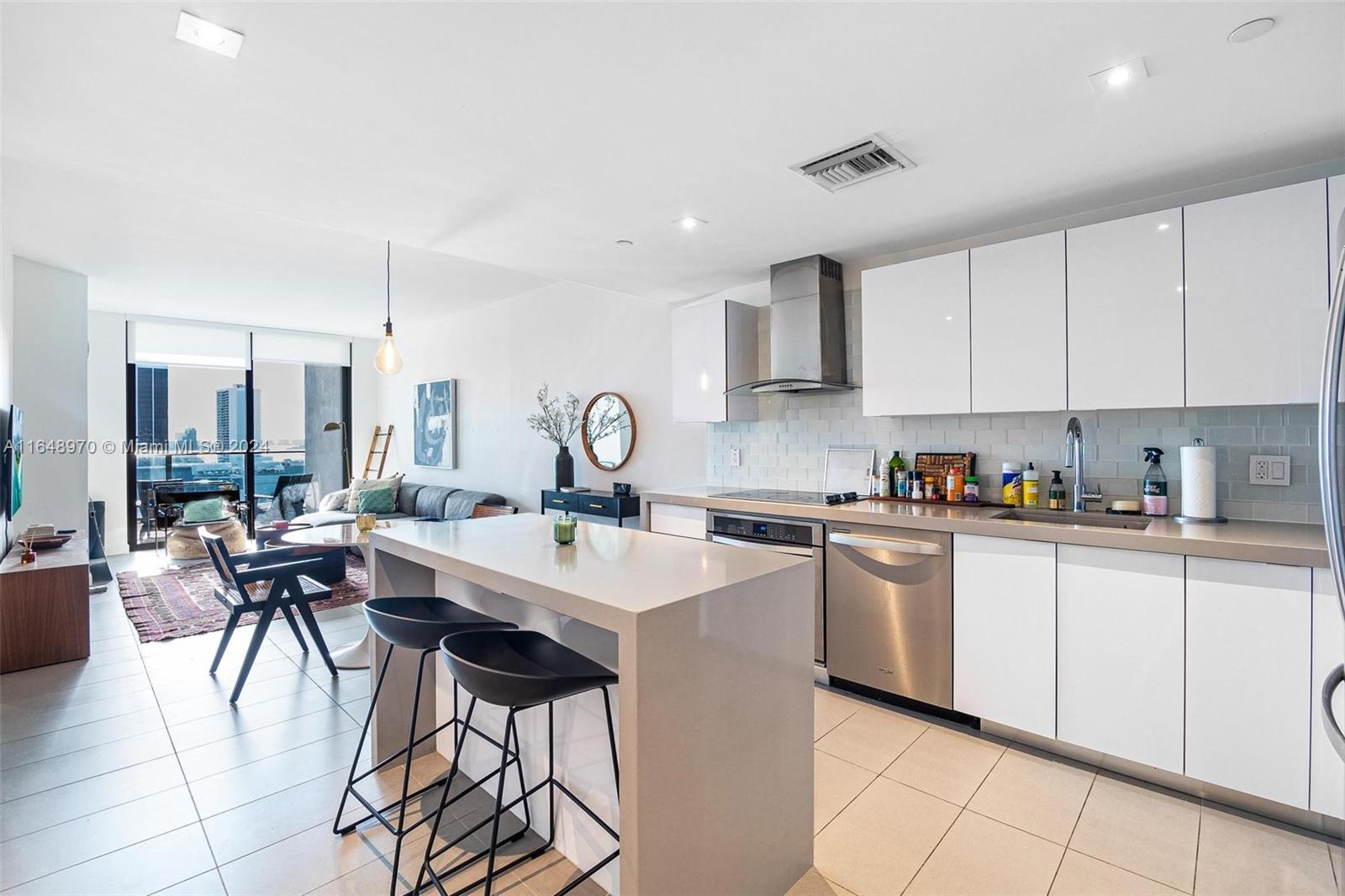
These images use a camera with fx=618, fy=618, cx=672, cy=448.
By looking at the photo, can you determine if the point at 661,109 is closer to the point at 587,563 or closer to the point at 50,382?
the point at 587,563

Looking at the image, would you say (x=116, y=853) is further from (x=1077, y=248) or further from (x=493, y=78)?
(x=1077, y=248)

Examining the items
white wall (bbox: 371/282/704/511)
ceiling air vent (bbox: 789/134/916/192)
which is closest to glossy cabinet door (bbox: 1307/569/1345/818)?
ceiling air vent (bbox: 789/134/916/192)

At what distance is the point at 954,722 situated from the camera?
9.15 feet

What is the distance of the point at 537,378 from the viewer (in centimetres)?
597

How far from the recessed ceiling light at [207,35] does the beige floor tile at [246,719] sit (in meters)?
2.62

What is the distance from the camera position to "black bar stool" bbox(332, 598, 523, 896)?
180cm

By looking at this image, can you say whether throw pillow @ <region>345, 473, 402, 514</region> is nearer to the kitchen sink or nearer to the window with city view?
the window with city view

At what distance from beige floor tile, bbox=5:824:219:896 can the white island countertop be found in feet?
3.45

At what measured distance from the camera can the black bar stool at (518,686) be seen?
144 cm

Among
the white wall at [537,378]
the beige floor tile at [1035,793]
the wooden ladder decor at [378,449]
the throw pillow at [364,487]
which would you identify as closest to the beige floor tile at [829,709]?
the beige floor tile at [1035,793]

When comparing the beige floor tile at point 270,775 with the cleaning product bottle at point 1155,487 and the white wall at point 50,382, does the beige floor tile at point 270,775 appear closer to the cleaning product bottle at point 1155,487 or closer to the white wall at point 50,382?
the cleaning product bottle at point 1155,487

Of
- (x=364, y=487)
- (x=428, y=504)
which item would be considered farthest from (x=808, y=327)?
(x=364, y=487)

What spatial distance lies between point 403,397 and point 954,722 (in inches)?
292

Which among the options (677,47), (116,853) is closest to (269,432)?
(116,853)
